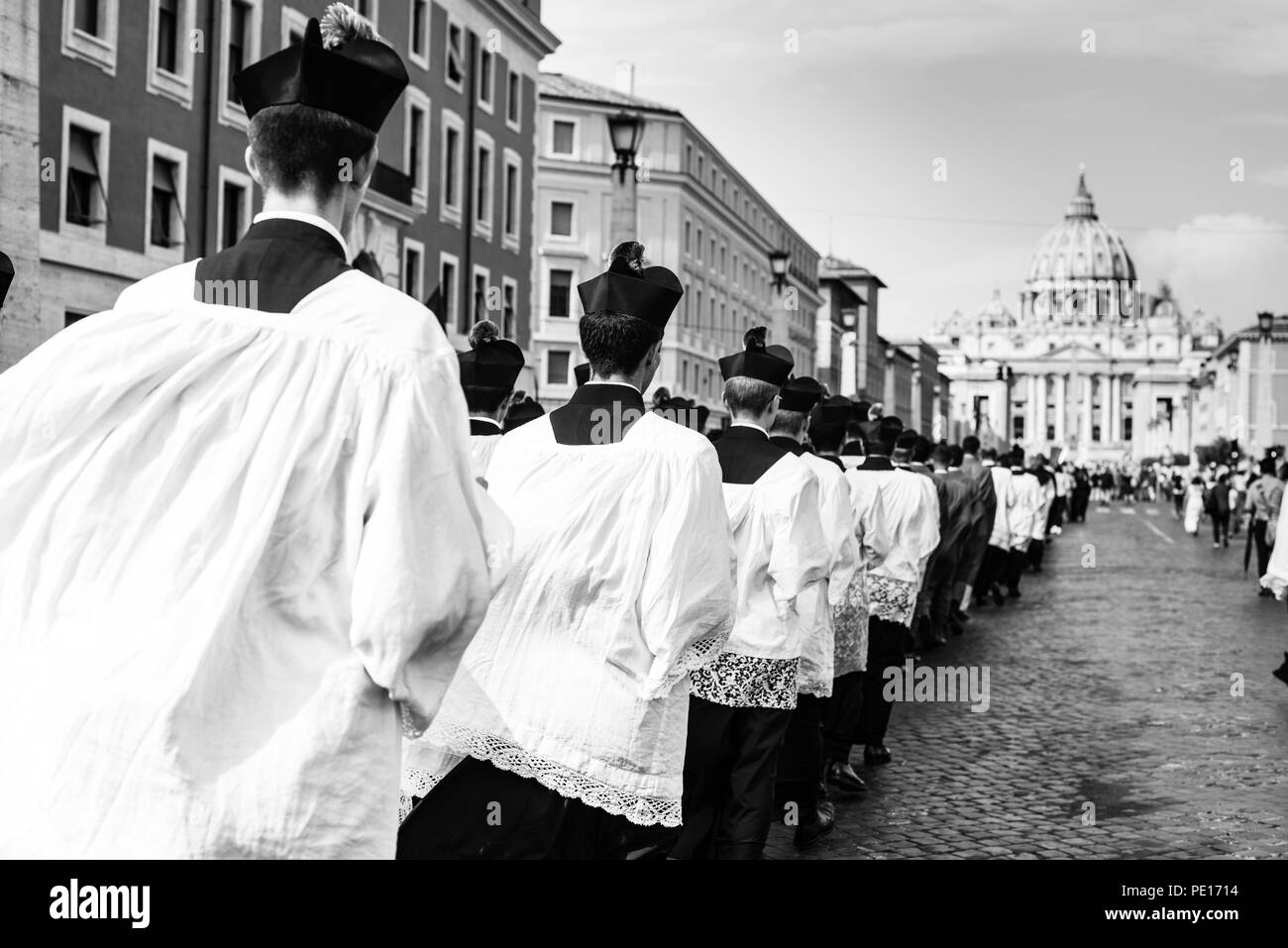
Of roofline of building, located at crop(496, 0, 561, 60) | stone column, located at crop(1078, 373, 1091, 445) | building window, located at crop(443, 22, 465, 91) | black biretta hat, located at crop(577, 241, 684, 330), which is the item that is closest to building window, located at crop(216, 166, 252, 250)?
building window, located at crop(443, 22, 465, 91)

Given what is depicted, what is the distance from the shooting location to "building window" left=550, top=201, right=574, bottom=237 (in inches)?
2354

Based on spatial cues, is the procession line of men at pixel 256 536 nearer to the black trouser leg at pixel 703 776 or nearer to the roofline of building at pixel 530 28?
the black trouser leg at pixel 703 776

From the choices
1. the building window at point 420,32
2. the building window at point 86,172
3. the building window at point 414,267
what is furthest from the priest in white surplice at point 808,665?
the building window at point 420,32

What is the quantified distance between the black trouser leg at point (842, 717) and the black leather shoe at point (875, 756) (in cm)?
52

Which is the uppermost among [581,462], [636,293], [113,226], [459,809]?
[113,226]

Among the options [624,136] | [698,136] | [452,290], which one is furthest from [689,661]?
[698,136]

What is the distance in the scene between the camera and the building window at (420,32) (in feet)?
111

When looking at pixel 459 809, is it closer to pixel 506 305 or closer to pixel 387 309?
pixel 387 309

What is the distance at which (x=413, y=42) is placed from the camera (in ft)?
111

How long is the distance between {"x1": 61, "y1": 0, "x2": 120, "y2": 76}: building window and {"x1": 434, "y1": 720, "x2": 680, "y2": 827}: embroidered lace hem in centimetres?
1907

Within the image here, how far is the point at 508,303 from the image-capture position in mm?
41062

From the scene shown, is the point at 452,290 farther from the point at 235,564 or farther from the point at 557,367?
the point at 235,564

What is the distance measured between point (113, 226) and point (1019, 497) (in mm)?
13068

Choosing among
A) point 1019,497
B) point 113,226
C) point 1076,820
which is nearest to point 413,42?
point 113,226
